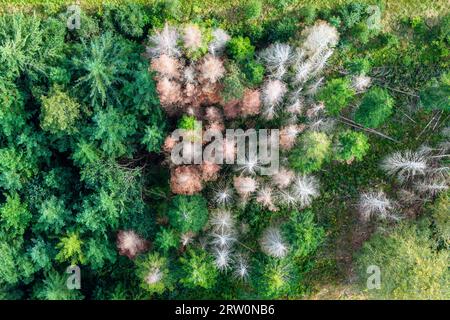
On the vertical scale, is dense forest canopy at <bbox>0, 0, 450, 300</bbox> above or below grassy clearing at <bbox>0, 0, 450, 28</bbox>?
below

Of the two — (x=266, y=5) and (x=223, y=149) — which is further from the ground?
(x=266, y=5)

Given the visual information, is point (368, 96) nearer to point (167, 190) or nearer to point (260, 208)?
point (260, 208)

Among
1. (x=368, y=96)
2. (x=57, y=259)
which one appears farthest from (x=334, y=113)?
(x=57, y=259)

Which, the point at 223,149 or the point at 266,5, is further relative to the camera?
the point at 266,5

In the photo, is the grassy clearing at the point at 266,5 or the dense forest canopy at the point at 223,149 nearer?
the dense forest canopy at the point at 223,149

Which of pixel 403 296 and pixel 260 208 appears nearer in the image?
pixel 403 296

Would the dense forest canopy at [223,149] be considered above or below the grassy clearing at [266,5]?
below

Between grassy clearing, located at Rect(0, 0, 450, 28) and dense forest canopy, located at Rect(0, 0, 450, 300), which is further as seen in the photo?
grassy clearing, located at Rect(0, 0, 450, 28)
